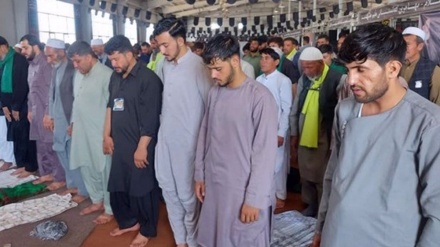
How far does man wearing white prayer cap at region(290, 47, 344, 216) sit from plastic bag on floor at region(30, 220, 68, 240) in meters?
1.92

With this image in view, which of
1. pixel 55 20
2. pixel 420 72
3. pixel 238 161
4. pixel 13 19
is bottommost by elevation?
pixel 238 161

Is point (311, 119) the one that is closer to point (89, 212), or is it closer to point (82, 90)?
point (82, 90)

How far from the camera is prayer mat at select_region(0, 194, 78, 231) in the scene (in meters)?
3.03

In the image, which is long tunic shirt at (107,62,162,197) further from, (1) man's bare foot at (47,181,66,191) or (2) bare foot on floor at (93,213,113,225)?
(1) man's bare foot at (47,181,66,191)

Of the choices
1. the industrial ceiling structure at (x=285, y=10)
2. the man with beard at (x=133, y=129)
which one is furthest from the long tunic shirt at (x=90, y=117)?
the industrial ceiling structure at (x=285, y=10)

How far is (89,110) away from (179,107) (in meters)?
1.04

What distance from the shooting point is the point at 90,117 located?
9.10 ft

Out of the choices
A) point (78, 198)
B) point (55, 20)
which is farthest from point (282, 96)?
point (55, 20)

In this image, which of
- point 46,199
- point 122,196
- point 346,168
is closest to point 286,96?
point 122,196

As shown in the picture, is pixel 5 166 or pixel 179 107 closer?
pixel 179 107

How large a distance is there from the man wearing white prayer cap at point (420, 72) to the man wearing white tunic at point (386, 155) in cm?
182

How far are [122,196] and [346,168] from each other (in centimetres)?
193

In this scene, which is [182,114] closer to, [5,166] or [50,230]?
[50,230]

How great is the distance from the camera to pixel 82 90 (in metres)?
2.78
